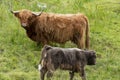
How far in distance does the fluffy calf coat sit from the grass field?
19.0 inches

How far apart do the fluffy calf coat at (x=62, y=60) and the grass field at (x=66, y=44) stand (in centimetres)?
48

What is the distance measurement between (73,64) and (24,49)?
2150 mm

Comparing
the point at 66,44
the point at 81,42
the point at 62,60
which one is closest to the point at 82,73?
the point at 62,60

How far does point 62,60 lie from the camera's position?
794 cm

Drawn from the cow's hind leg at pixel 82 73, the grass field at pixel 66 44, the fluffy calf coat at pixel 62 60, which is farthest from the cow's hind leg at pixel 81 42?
the cow's hind leg at pixel 82 73

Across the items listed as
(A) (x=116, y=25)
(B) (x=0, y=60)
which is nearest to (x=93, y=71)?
(B) (x=0, y=60)

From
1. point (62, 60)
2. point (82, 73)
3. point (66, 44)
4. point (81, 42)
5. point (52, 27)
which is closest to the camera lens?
point (62, 60)

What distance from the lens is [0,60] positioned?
914cm

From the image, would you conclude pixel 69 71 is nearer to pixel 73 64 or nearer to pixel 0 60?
pixel 73 64

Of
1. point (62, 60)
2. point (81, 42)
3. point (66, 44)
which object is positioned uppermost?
point (62, 60)

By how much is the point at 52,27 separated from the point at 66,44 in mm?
886

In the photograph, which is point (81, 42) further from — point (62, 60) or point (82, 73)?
point (62, 60)

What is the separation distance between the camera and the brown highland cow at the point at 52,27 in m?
9.98

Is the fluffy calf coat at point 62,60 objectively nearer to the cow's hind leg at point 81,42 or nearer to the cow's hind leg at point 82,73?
the cow's hind leg at point 82,73
